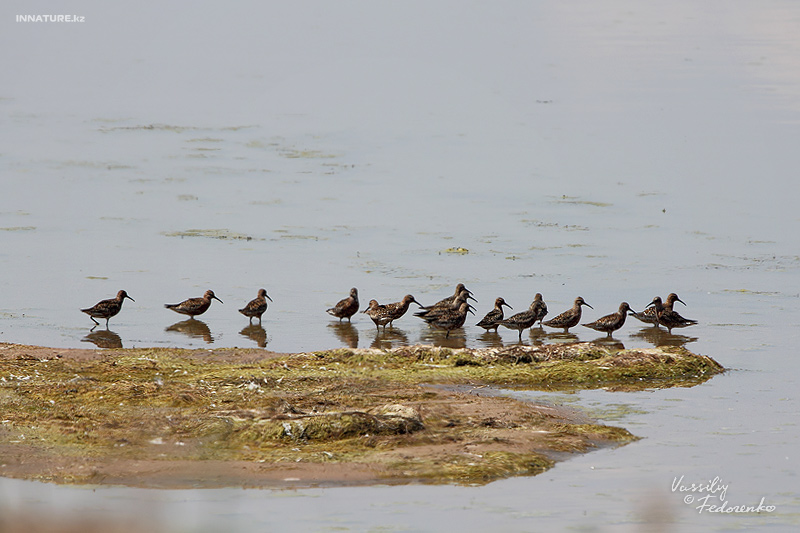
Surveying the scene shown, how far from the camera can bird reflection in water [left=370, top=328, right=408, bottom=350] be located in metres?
17.5

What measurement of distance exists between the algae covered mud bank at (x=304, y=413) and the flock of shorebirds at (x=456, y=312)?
2860 millimetres

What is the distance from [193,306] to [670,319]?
7.12 metres

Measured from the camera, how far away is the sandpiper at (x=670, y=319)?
18250 mm

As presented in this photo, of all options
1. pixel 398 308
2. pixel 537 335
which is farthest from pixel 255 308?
pixel 537 335

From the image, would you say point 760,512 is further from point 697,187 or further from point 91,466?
point 697,187

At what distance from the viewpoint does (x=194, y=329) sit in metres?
18.1

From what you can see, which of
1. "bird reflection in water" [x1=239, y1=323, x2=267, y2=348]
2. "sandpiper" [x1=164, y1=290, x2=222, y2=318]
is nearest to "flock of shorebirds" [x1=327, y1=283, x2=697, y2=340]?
"bird reflection in water" [x1=239, y1=323, x2=267, y2=348]

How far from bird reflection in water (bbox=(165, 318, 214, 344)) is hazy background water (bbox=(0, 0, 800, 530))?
0.48 feet

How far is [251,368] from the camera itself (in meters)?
14.2

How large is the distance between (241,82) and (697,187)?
23750 mm

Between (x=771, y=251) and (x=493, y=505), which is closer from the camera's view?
(x=493, y=505)

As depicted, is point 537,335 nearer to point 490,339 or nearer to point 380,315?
point 490,339

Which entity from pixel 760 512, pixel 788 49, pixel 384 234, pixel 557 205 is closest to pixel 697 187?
pixel 557 205

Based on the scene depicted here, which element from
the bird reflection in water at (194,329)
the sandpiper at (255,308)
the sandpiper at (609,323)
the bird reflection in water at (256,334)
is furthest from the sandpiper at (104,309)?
the sandpiper at (609,323)
